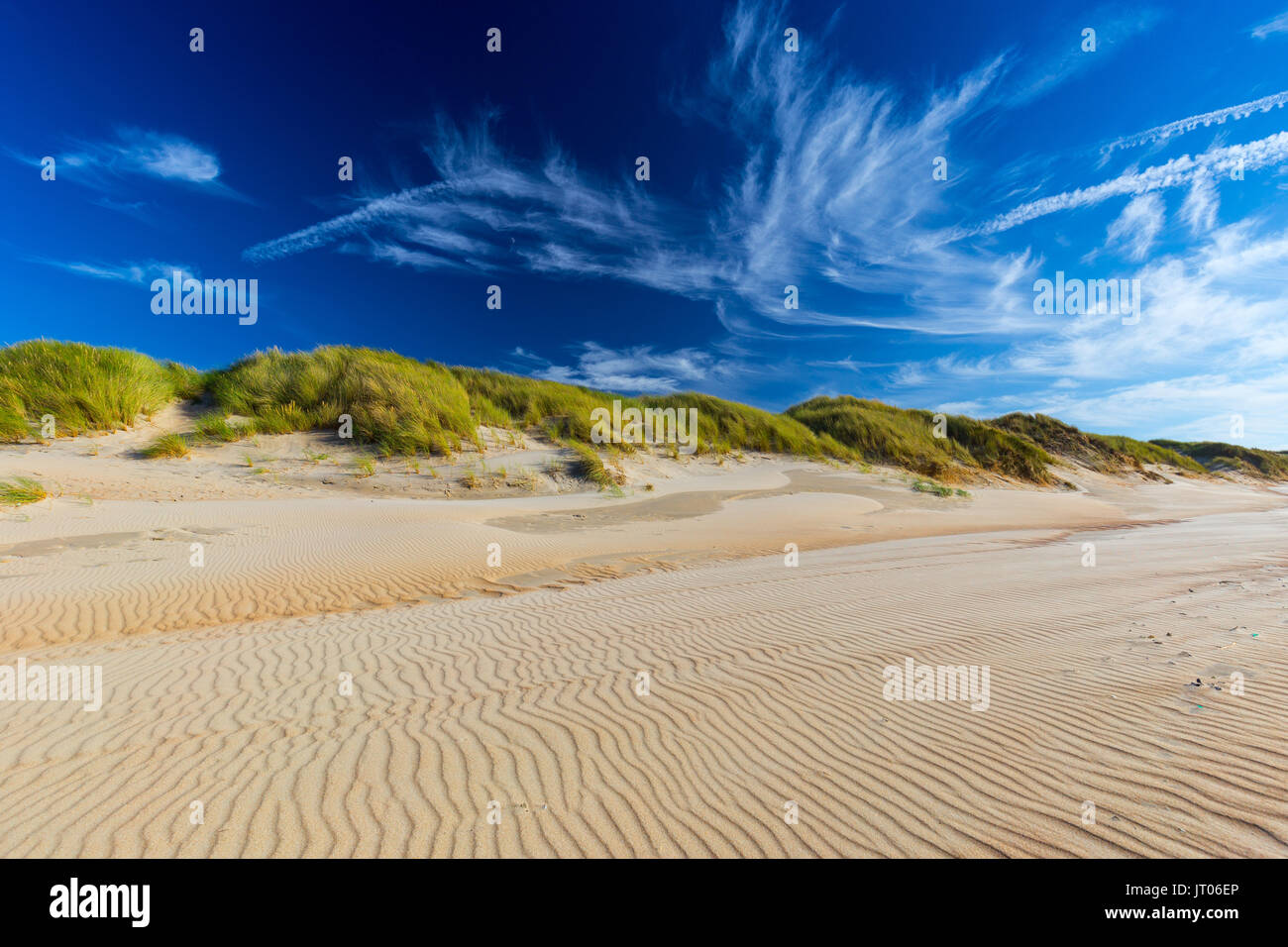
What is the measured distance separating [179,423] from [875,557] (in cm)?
2374

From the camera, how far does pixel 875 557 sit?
975cm

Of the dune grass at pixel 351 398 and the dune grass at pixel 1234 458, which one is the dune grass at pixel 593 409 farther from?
the dune grass at pixel 1234 458

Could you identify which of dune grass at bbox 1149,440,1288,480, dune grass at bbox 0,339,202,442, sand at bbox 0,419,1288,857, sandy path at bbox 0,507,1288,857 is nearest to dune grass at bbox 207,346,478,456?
dune grass at bbox 0,339,202,442

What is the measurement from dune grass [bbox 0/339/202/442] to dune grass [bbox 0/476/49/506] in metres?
5.58

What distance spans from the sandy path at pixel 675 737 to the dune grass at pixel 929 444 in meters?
23.3

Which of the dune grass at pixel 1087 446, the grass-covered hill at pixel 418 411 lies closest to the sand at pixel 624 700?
the grass-covered hill at pixel 418 411

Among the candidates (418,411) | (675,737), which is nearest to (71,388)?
(418,411)

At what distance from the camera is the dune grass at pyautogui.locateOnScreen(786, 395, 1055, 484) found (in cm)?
2806

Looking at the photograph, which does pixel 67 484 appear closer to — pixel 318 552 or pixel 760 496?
pixel 318 552

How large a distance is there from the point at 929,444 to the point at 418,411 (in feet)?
91.7

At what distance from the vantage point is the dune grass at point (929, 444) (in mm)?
28062
